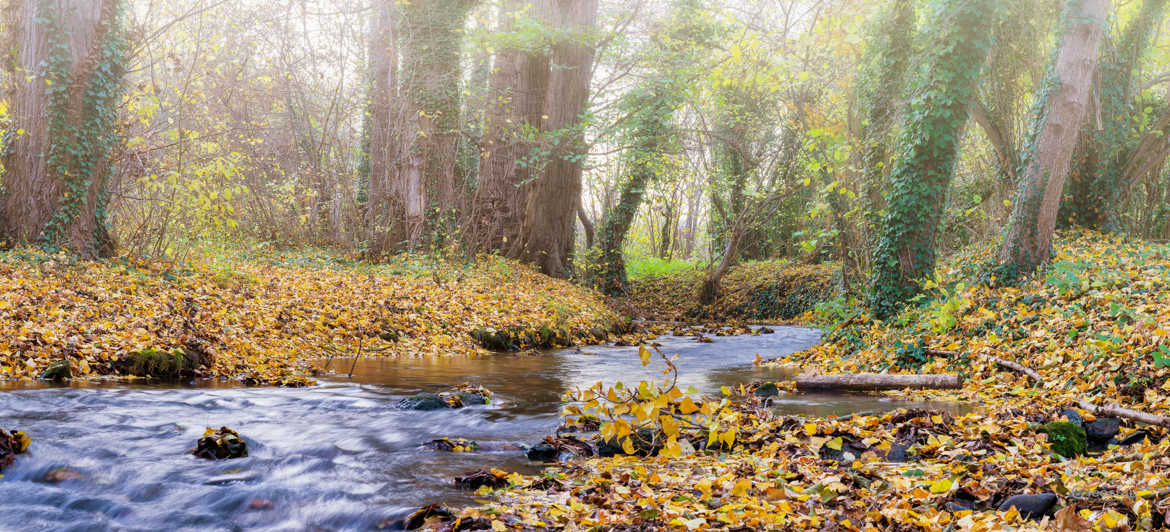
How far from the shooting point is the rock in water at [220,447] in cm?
505

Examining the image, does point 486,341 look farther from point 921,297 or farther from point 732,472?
point 732,472

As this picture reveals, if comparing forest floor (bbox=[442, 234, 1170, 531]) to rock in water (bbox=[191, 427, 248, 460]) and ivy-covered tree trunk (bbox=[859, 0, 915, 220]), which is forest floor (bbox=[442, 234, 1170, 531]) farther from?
ivy-covered tree trunk (bbox=[859, 0, 915, 220])

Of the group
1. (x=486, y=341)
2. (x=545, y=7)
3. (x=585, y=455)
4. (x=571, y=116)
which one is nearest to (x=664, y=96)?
(x=571, y=116)

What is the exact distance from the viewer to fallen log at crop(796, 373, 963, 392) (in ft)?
27.1

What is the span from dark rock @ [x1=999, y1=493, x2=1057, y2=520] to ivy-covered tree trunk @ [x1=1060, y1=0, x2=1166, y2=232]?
1589cm

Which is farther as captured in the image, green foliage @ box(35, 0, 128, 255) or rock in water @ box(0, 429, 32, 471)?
green foliage @ box(35, 0, 128, 255)

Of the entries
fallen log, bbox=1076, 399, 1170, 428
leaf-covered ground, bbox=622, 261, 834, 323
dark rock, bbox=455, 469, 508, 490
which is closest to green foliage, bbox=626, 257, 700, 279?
leaf-covered ground, bbox=622, 261, 834, 323

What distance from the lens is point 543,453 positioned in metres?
5.15

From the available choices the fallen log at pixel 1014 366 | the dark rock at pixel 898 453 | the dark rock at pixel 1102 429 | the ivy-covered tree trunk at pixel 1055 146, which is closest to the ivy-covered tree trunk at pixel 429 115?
the ivy-covered tree trunk at pixel 1055 146

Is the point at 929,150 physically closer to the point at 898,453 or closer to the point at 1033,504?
the point at 898,453

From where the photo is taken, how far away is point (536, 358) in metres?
11.8

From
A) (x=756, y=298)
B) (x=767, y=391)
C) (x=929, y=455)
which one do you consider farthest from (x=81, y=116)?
(x=756, y=298)

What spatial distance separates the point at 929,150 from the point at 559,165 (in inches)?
378

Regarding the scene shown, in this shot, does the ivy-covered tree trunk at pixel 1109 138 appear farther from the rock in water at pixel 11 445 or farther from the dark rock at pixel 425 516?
the rock in water at pixel 11 445
